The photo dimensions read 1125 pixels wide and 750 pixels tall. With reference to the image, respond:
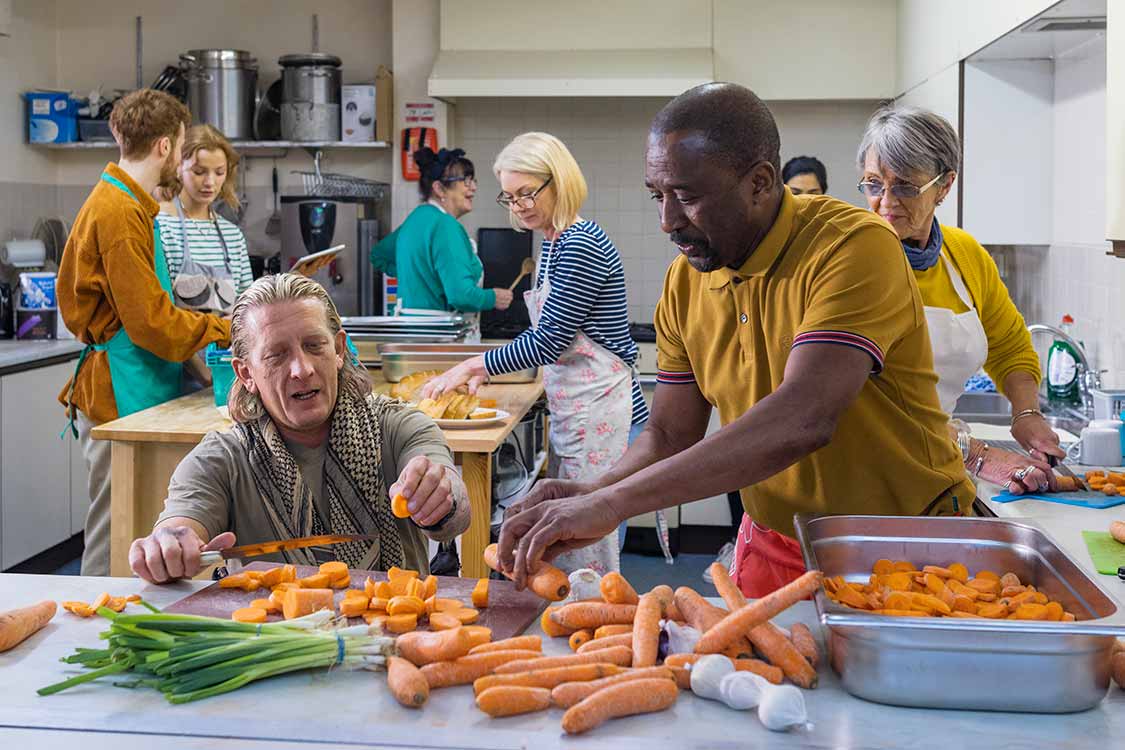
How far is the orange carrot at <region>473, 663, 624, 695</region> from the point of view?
4.63ft

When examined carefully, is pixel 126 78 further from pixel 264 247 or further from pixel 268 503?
pixel 268 503

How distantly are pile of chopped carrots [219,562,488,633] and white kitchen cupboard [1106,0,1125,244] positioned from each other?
174 centimetres

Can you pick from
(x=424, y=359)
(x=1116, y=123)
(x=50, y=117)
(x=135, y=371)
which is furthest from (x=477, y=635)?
(x=50, y=117)

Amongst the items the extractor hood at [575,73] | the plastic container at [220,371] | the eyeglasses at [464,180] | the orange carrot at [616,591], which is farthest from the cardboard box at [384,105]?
the orange carrot at [616,591]

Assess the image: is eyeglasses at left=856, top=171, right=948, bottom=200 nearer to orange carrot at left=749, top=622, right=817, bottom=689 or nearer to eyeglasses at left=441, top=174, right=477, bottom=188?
orange carrot at left=749, top=622, right=817, bottom=689

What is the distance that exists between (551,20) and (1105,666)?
472 cm

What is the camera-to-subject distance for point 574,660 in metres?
1.47

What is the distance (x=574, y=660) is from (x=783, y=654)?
25cm

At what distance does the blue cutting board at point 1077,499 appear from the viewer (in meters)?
2.55

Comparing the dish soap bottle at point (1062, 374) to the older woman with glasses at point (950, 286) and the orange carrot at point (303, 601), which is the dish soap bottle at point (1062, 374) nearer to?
the older woman with glasses at point (950, 286)

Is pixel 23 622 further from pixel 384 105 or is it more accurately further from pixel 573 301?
pixel 384 105

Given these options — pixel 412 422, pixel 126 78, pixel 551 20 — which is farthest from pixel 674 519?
pixel 126 78

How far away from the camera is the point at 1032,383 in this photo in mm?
2713

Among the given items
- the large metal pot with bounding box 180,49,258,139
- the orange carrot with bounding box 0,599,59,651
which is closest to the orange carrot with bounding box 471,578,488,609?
the orange carrot with bounding box 0,599,59,651
